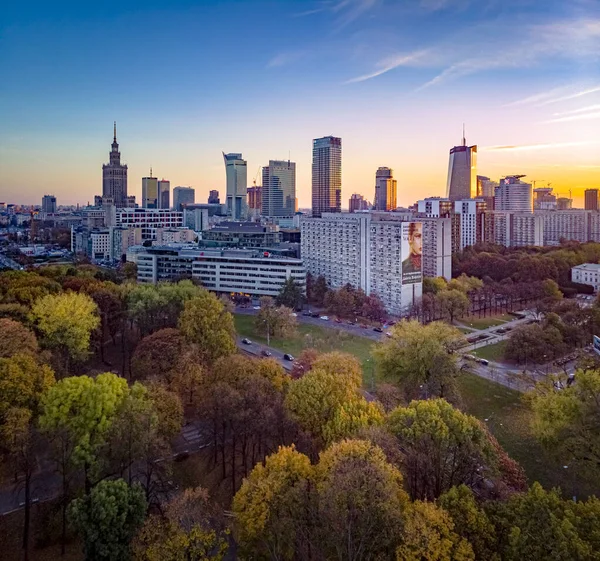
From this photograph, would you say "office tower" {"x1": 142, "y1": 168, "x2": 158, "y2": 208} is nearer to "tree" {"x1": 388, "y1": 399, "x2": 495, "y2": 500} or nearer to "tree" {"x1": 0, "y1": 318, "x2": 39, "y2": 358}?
"tree" {"x1": 0, "y1": 318, "x2": 39, "y2": 358}

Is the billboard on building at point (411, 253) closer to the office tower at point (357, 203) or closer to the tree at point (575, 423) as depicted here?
the tree at point (575, 423)

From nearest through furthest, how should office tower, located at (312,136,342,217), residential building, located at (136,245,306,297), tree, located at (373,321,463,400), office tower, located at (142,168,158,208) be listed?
tree, located at (373,321,463,400)
residential building, located at (136,245,306,297)
office tower, located at (312,136,342,217)
office tower, located at (142,168,158,208)

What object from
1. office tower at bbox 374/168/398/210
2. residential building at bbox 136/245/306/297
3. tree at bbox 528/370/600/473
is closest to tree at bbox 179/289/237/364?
tree at bbox 528/370/600/473

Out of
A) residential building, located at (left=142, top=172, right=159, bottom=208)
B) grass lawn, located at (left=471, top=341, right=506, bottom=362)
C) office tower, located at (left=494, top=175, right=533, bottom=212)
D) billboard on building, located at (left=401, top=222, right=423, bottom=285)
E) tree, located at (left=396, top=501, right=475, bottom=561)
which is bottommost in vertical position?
grass lawn, located at (left=471, top=341, right=506, bottom=362)

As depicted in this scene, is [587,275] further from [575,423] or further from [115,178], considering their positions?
[115,178]

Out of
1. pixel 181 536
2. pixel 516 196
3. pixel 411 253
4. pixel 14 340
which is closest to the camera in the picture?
pixel 181 536

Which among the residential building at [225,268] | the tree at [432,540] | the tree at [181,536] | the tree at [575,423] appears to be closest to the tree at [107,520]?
the tree at [181,536]

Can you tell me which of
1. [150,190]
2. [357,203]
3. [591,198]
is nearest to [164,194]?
[150,190]

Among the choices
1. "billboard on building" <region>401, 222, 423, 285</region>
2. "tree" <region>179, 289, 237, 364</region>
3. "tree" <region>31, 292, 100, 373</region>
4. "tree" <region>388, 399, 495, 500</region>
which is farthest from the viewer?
"billboard on building" <region>401, 222, 423, 285</region>
